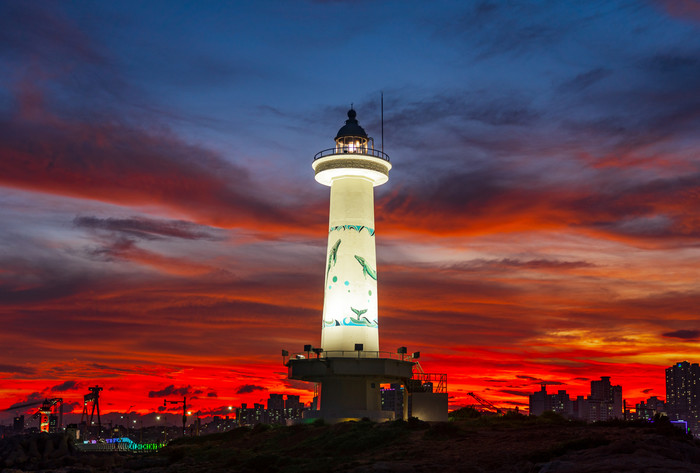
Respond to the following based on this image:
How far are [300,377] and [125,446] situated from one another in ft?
77.3

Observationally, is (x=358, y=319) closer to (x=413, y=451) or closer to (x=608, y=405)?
(x=413, y=451)

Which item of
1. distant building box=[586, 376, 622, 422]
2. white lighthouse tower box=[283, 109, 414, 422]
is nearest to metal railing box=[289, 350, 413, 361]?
white lighthouse tower box=[283, 109, 414, 422]

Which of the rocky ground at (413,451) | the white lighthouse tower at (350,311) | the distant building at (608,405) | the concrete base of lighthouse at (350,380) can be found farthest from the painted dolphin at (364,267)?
the distant building at (608,405)

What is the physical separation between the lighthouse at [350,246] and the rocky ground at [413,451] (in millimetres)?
8125

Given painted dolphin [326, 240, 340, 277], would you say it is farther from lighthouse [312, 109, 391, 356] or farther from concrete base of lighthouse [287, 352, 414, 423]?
concrete base of lighthouse [287, 352, 414, 423]

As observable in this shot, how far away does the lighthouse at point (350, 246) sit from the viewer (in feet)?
210

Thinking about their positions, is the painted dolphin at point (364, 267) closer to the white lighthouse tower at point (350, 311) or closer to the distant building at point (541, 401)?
the white lighthouse tower at point (350, 311)

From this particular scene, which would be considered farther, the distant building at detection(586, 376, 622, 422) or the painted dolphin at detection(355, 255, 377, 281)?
the distant building at detection(586, 376, 622, 422)

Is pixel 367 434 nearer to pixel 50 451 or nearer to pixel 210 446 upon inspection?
pixel 210 446

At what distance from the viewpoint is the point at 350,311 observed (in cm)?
6397

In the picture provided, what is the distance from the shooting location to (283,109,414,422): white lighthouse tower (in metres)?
62.1

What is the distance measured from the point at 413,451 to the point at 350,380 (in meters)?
20.0

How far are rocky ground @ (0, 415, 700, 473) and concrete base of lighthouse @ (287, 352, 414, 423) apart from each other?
3035 millimetres

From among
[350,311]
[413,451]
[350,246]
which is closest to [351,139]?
[350,246]
